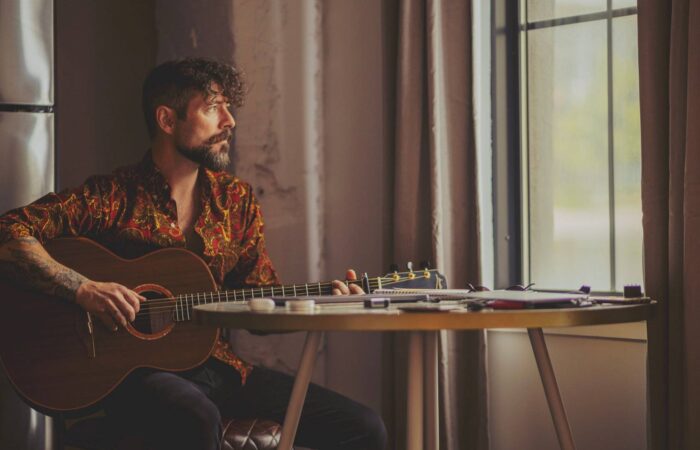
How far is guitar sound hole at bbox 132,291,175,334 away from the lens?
223 cm

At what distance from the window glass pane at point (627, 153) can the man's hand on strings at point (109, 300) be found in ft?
4.82

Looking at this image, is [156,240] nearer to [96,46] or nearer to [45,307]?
[45,307]

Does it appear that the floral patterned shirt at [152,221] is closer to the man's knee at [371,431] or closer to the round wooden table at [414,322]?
the man's knee at [371,431]

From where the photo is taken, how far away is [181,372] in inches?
87.4

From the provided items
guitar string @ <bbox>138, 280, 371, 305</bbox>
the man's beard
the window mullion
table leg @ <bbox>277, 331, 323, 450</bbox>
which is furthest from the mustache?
the window mullion

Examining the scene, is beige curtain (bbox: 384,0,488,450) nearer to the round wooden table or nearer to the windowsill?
the windowsill

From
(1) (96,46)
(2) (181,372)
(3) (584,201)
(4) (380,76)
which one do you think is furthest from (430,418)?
(1) (96,46)

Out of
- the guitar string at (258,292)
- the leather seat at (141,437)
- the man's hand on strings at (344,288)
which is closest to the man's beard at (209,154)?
the guitar string at (258,292)

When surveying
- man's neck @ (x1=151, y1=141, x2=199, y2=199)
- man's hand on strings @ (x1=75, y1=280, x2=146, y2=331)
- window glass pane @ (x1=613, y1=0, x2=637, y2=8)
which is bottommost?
man's hand on strings @ (x1=75, y1=280, x2=146, y2=331)

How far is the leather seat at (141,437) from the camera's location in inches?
79.6

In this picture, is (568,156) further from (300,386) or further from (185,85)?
(300,386)

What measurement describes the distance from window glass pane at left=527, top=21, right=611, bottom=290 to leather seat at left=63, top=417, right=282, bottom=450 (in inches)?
47.5

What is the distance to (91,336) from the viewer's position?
87.1 inches

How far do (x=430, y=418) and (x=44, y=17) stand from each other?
1776 millimetres
